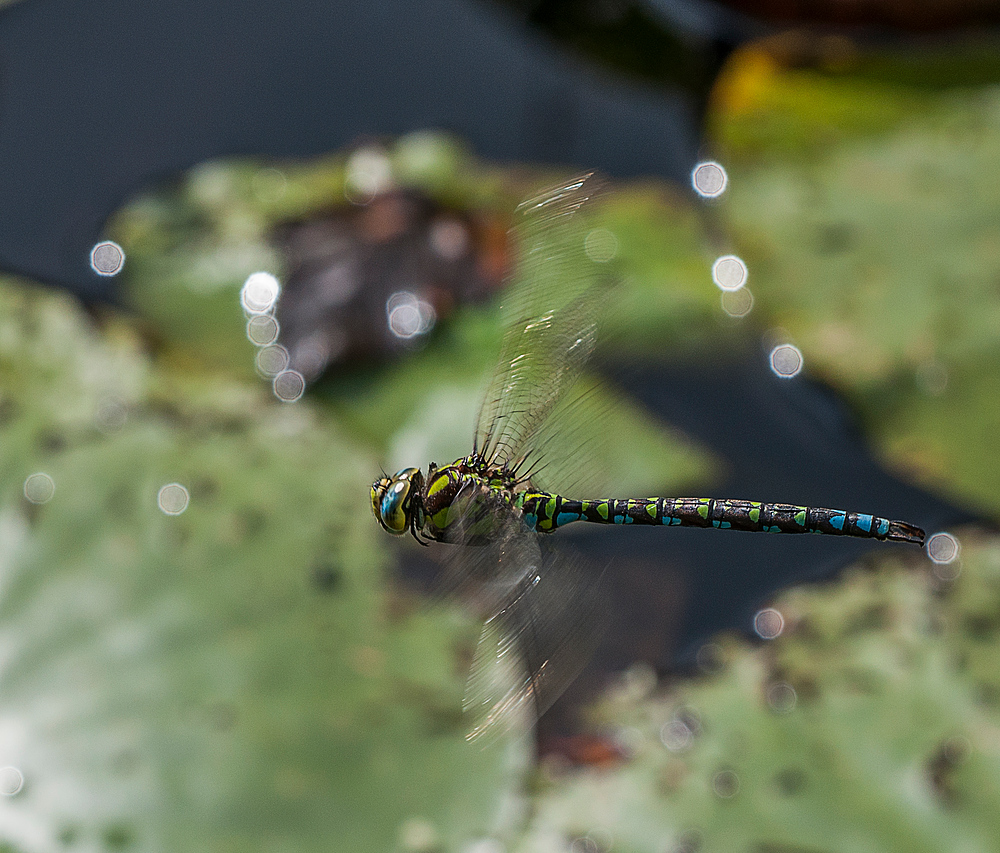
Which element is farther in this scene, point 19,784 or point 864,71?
point 864,71

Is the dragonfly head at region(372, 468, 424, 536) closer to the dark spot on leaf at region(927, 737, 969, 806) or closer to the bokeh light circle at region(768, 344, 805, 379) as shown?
the dark spot on leaf at region(927, 737, 969, 806)

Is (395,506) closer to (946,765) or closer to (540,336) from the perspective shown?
(540,336)

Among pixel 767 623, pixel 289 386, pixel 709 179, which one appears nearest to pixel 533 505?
pixel 767 623

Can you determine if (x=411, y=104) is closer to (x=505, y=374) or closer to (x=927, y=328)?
(x=927, y=328)

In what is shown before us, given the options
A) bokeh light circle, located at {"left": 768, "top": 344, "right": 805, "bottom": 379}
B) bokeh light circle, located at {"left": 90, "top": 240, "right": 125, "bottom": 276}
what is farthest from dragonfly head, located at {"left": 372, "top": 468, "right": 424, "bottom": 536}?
bokeh light circle, located at {"left": 90, "top": 240, "right": 125, "bottom": 276}

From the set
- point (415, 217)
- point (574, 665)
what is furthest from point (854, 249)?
point (574, 665)

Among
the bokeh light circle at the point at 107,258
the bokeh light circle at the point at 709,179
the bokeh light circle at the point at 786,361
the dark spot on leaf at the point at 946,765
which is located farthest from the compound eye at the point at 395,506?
the bokeh light circle at the point at 709,179

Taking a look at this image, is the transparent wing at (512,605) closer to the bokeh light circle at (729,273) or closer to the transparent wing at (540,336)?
the transparent wing at (540,336)

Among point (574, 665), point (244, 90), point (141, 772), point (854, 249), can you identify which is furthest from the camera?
point (244, 90)
